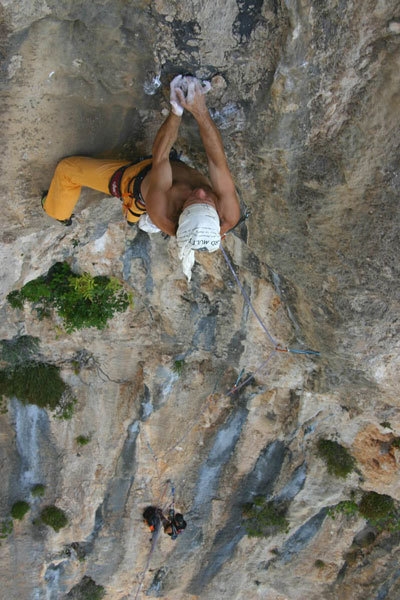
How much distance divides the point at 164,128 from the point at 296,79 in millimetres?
1035

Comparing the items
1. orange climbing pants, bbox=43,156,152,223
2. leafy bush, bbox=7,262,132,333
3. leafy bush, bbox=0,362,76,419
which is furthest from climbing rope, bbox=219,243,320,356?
leafy bush, bbox=0,362,76,419

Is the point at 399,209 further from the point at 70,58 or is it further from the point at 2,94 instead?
the point at 2,94

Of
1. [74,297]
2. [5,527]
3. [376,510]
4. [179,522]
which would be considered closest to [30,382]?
[74,297]

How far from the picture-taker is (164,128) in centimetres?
359

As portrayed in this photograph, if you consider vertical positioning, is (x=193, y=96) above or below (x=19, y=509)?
above

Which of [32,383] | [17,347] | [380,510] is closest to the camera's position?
[17,347]

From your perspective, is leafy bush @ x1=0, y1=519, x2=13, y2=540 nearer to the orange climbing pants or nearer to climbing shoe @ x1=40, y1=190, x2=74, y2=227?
climbing shoe @ x1=40, y1=190, x2=74, y2=227

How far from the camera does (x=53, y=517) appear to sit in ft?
25.2

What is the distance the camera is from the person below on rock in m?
8.11

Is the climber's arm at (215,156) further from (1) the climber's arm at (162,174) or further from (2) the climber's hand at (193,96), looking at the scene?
(1) the climber's arm at (162,174)

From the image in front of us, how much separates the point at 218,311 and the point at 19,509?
4680mm

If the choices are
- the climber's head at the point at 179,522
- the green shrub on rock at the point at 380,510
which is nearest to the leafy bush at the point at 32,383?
the climber's head at the point at 179,522

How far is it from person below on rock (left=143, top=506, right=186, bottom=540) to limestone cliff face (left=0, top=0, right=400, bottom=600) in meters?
0.19

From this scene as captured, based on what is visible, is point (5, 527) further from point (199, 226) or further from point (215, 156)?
point (215, 156)
